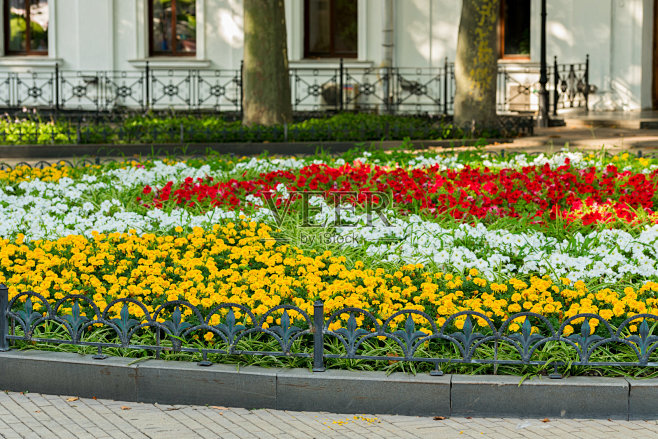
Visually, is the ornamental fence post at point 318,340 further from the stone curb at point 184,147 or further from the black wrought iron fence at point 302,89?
the black wrought iron fence at point 302,89

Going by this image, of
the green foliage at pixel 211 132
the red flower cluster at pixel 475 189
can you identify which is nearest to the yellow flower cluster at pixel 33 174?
the red flower cluster at pixel 475 189

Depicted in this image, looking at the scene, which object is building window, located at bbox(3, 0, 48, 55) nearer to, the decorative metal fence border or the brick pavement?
the decorative metal fence border

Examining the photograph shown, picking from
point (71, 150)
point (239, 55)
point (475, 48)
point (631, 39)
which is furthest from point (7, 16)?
point (631, 39)

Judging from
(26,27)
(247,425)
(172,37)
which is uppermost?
(26,27)

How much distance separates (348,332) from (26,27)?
876 inches

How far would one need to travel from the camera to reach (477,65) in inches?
704

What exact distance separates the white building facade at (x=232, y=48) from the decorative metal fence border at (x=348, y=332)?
1714 centimetres

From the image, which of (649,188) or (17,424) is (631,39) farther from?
→ (17,424)

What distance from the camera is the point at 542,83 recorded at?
20250 millimetres

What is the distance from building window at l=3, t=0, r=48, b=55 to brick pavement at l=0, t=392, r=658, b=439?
21.5 metres

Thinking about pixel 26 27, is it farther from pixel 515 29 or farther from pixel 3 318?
pixel 3 318

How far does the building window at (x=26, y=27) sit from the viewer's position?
25438 mm


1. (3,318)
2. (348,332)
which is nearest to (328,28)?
(3,318)

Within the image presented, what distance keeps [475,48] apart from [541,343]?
12.9m
